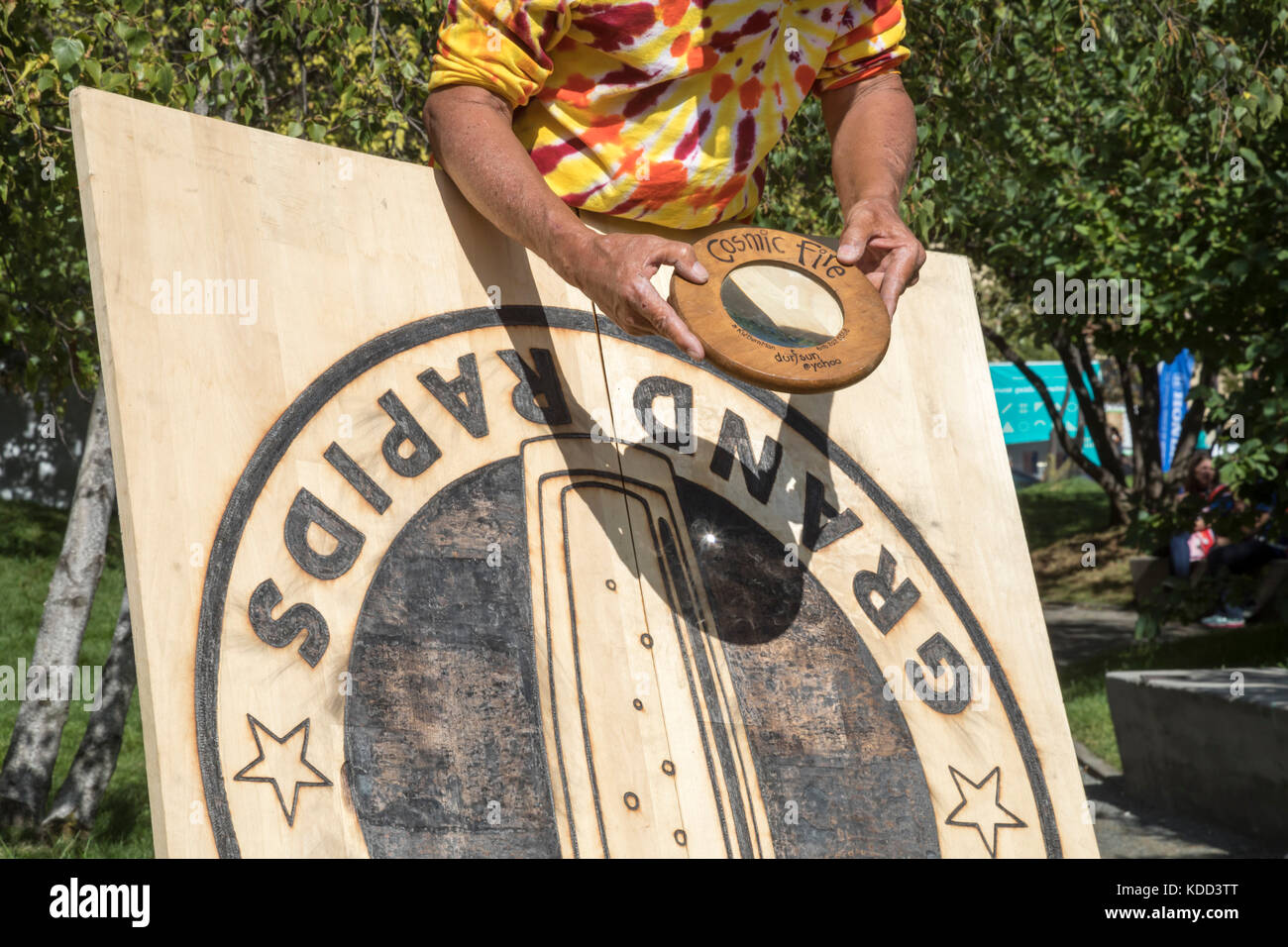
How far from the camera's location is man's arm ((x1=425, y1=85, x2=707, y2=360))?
1673 millimetres

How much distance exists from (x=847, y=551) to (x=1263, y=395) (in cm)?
527

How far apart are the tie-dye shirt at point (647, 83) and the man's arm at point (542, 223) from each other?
2.2 inches

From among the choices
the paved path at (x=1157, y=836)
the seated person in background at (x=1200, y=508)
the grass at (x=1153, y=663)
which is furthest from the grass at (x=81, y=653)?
the seated person in background at (x=1200, y=508)

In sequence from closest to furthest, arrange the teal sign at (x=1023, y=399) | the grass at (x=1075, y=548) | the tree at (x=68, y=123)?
1. the tree at (x=68, y=123)
2. the grass at (x=1075, y=548)
3. the teal sign at (x=1023, y=399)

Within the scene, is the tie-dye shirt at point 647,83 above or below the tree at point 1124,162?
below

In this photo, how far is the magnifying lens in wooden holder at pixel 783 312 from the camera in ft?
5.49

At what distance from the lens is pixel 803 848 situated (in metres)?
1.91

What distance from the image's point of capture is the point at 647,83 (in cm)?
205

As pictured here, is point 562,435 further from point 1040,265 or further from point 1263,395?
point 1040,265

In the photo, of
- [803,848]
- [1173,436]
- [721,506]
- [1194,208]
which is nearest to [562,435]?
[721,506]

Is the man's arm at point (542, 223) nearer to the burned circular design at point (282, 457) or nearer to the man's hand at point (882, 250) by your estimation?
the burned circular design at point (282, 457)

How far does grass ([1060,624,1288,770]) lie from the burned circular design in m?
6.22

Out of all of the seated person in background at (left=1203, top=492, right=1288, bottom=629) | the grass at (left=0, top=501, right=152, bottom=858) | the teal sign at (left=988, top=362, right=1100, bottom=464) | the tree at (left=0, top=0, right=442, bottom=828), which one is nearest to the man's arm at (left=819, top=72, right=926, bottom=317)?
the tree at (left=0, top=0, right=442, bottom=828)

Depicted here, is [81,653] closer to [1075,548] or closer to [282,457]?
[282,457]
